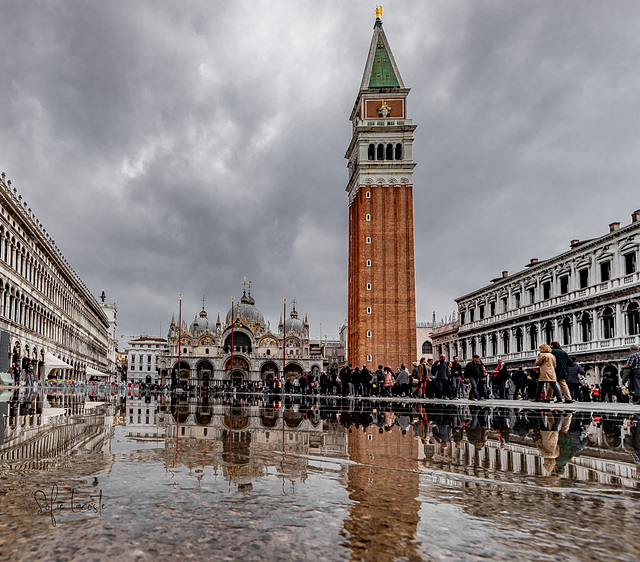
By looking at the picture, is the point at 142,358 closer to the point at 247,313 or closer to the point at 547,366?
the point at 247,313

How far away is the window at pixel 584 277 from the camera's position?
113 ft

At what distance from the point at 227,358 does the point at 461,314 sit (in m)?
37.9

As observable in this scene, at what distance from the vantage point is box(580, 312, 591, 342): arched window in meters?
33.4

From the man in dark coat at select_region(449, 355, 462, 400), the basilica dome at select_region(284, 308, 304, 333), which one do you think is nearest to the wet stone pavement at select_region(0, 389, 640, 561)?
the man in dark coat at select_region(449, 355, 462, 400)

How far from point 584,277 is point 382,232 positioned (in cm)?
1894

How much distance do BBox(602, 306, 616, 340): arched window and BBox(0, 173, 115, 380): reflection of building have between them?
104 ft

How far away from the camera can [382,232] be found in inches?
1967

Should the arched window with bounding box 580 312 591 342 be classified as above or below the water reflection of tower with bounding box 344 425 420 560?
above

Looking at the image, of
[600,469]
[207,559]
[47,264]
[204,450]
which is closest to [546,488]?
[600,469]

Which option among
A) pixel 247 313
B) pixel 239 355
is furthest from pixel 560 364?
pixel 247 313

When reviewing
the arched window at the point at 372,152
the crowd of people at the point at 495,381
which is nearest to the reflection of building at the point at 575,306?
the crowd of people at the point at 495,381

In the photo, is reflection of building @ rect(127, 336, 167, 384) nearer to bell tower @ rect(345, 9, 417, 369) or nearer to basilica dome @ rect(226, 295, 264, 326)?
basilica dome @ rect(226, 295, 264, 326)

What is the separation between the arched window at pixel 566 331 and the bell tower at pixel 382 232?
1428cm

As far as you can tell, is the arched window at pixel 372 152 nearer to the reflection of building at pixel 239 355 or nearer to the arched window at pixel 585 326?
the arched window at pixel 585 326
